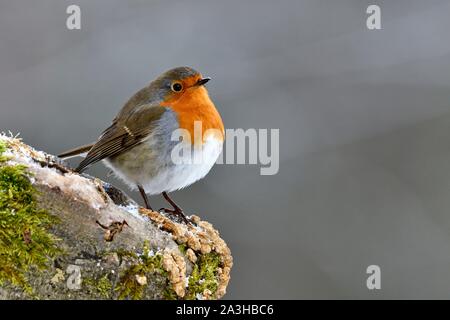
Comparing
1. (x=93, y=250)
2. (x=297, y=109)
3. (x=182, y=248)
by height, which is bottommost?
(x=93, y=250)

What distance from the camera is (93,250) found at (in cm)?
209

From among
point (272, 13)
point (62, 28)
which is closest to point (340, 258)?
point (272, 13)

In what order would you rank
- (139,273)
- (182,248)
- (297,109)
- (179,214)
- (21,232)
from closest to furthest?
(21,232) < (139,273) < (182,248) < (179,214) < (297,109)

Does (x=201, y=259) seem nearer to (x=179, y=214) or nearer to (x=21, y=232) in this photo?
(x=179, y=214)

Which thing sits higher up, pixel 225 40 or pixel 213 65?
pixel 225 40

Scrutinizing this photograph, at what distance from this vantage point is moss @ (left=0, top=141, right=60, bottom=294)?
199 centimetres

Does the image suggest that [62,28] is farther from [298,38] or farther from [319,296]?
[319,296]

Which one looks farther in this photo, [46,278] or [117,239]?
[117,239]

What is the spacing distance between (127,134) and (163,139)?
0.24 m

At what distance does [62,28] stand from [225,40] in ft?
7.08

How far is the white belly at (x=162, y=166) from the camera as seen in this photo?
3494 mm

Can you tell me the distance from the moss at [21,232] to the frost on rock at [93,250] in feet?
0.03

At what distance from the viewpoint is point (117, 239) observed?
2168 millimetres

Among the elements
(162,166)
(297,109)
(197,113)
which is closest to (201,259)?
(162,166)
